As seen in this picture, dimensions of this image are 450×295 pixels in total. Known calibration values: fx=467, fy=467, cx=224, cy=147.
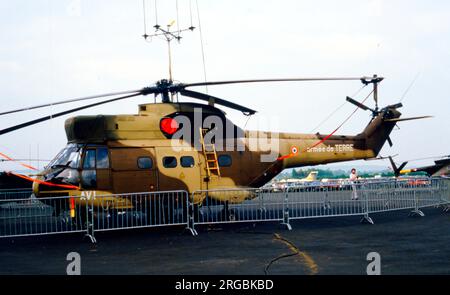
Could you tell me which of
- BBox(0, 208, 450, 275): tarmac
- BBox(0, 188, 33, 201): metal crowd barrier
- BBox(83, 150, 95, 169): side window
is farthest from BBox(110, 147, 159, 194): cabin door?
BBox(0, 188, 33, 201): metal crowd barrier

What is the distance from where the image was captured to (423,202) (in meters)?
17.3

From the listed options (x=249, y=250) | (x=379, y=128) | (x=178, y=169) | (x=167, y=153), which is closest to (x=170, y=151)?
(x=167, y=153)

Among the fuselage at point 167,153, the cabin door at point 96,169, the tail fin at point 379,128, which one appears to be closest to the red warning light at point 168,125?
the fuselage at point 167,153

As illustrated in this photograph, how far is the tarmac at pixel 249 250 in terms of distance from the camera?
27.1ft

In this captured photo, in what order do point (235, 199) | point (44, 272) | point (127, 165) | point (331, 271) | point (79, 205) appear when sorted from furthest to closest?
point (235, 199), point (127, 165), point (79, 205), point (44, 272), point (331, 271)

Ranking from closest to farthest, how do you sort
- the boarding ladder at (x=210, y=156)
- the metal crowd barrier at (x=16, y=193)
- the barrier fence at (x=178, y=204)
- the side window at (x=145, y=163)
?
the barrier fence at (x=178, y=204) < the side window at (x=145, y=163) < the boarding ladder at (x=210, y=156) < the metal crowd barrier at (x=16, y=193)

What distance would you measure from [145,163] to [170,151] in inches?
34.7

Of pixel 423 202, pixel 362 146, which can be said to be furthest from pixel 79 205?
pixel 423 202

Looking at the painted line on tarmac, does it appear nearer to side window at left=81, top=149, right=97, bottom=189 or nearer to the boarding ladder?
the boarding ladder

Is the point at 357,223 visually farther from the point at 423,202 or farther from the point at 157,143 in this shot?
the point at 157,143

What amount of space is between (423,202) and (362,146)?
3052 millimetres

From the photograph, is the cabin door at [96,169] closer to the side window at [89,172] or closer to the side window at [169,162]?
the side window at [89,172]

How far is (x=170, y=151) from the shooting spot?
14562mm

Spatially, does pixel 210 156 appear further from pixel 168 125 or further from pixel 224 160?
pixel 168 125
